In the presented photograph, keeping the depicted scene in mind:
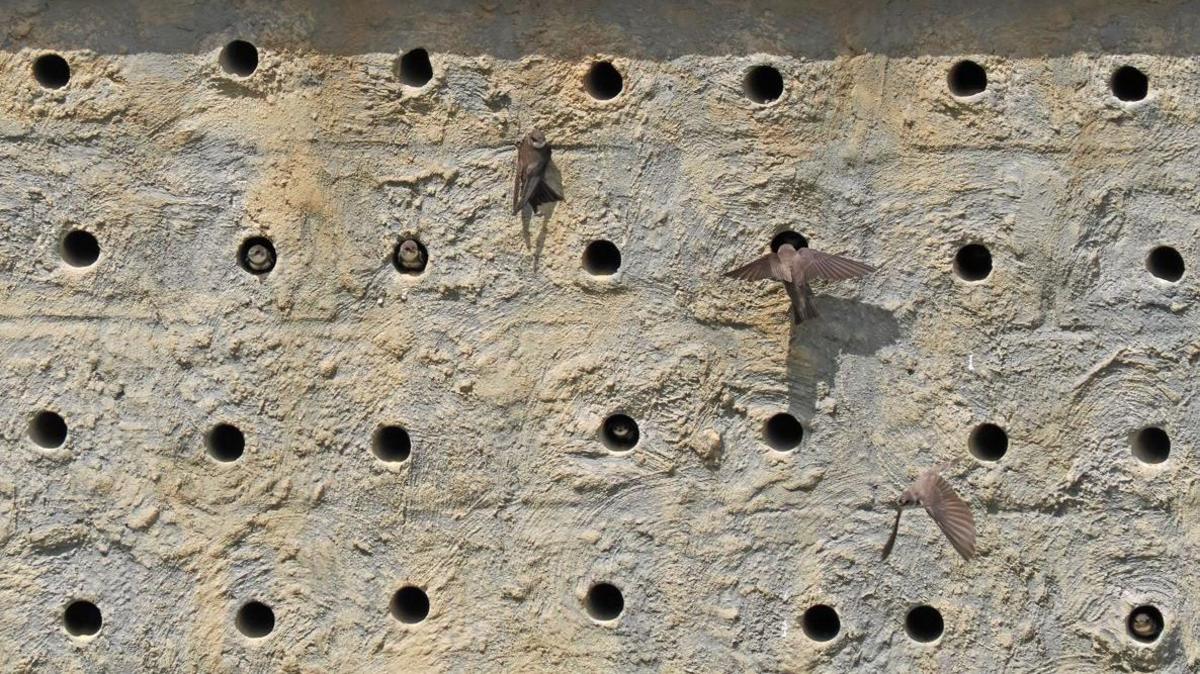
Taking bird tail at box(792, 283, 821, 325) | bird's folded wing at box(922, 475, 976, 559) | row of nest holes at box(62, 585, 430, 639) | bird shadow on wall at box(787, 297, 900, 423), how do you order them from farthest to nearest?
row of nest holes at box(62, 585, 430, 639) < bird shadow on wall at box(787, 297, 900, 423) < bird tail at box(792, 283, 821, 325) < bird's folded wing at box(922, 475, 976, 559)

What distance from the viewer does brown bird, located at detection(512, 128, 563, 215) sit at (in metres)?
4.23

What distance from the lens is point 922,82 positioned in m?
4.23

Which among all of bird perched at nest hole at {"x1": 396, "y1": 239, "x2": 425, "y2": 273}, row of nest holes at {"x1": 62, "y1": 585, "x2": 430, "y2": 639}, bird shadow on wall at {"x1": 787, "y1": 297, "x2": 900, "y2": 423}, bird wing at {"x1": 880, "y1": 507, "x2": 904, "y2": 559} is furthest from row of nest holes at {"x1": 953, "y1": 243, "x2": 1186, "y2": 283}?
row of nest holes at {"x1": 62, "y1": 585, "x2": 430, "y2": 639}

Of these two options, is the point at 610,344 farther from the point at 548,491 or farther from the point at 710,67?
the point at 710,67

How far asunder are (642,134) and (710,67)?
0.72 feet

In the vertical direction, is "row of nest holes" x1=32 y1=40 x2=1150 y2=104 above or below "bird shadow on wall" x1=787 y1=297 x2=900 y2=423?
above

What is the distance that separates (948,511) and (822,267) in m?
0.60

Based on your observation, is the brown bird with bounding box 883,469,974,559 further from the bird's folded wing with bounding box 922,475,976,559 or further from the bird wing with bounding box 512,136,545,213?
the bird wing with bounding box 512,136,545,213

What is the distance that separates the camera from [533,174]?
13.9 ft

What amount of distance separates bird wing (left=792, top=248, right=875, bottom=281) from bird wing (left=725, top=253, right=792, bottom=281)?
30mm

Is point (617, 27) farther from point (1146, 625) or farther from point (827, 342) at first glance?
point (1146, 625)

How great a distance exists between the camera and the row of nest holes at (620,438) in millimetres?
4191

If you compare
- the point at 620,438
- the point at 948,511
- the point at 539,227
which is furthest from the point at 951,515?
the point at 539,227

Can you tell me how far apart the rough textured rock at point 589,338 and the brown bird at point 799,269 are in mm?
141
